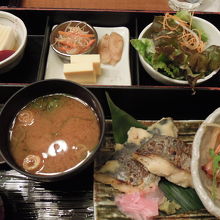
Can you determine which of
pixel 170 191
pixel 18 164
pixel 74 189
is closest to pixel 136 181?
pixel 170 191

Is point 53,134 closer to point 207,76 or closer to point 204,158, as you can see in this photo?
point 204,158

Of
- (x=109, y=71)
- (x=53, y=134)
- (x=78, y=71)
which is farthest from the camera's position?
(x=109, y=71)

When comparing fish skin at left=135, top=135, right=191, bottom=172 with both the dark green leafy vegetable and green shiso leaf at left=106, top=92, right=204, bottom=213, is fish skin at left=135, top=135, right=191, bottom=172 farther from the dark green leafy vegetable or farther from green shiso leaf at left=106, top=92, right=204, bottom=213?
the dark green leafy vegetable

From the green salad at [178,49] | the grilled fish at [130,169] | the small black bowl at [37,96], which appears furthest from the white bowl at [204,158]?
the small black bowl at [37,96]

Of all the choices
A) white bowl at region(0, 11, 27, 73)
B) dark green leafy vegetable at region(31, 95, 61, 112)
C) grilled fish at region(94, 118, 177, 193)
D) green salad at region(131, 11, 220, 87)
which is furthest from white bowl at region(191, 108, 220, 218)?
white bowl at region(0, 11, 27, 73)

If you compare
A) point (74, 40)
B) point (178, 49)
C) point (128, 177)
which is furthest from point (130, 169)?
point (74, 40)

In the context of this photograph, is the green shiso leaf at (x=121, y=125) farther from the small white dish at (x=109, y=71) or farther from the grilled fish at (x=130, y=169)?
the small white dish at (x=109, y=71)
